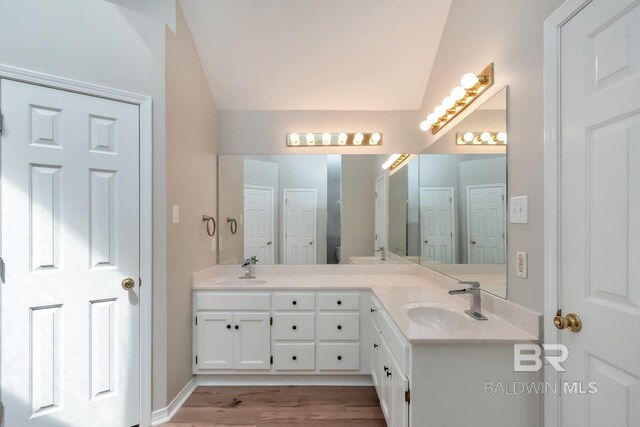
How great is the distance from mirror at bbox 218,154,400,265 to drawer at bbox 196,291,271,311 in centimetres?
51

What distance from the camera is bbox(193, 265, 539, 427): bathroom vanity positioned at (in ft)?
3.86

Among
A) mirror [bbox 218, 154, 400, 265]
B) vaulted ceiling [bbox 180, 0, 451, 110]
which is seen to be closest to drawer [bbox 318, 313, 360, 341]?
mirror [bbox 218, 154, 400, 265]

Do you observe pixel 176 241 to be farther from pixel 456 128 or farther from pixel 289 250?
pixel 456 128

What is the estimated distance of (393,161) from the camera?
8.68 ft

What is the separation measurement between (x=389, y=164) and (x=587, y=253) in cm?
178

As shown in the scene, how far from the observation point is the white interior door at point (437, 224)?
1.98m

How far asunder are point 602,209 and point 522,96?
638 mm

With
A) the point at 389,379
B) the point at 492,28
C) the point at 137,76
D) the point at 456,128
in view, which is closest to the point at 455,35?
the point at 492,28

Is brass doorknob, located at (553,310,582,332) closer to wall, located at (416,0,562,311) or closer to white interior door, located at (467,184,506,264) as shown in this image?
wall, located at (416,0,562,311)

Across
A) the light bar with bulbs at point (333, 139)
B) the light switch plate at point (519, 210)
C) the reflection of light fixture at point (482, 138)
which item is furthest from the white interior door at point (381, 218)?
the light switch plate at point (519, 210)

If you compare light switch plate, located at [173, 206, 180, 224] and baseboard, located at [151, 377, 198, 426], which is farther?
light switch plate, located at [173, 206, 180, 224]

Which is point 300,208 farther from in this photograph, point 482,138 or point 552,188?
point 552,188

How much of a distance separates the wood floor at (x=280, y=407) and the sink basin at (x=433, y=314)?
2.50ft

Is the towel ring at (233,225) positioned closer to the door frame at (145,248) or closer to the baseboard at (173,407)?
the door frame at (145,248)
